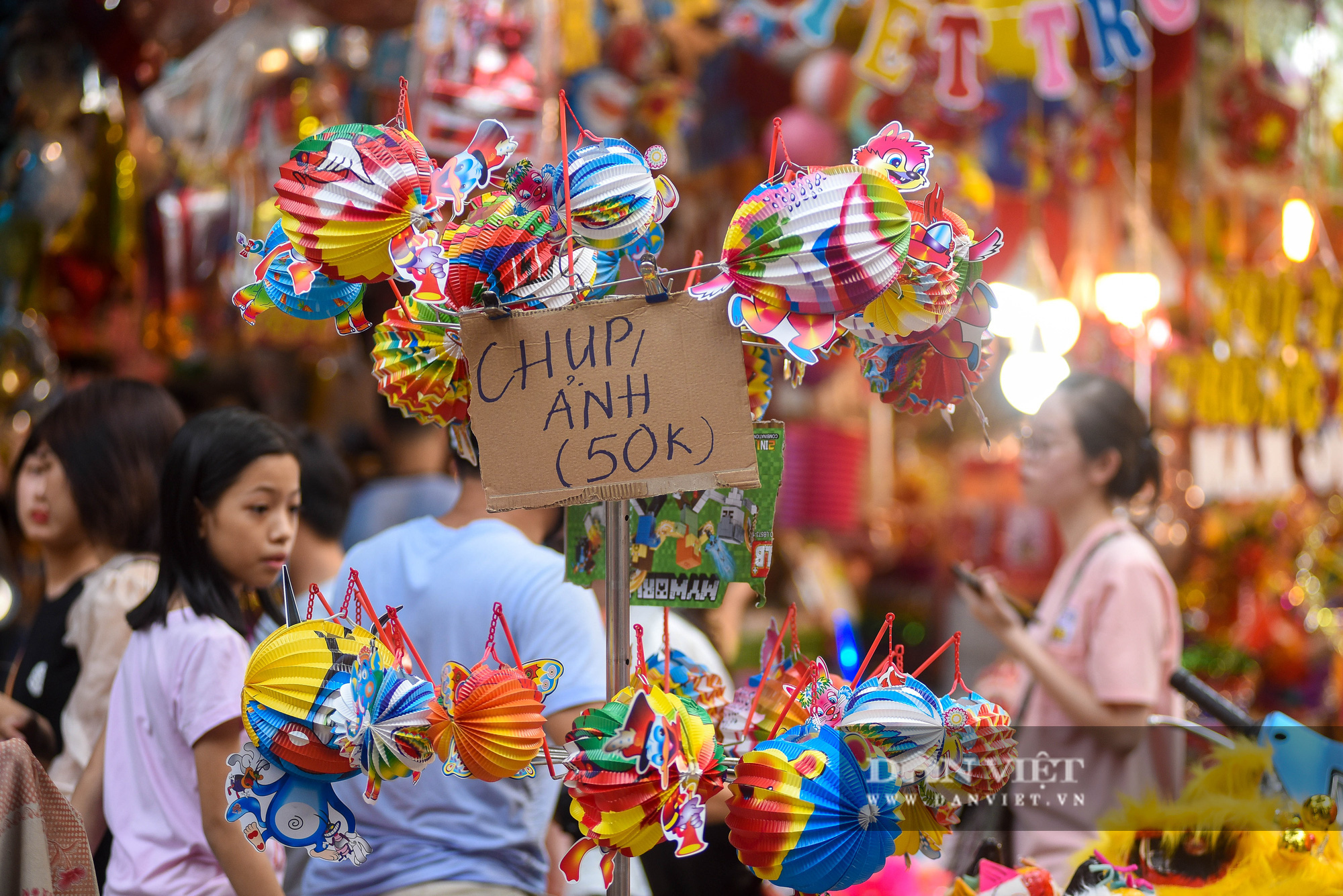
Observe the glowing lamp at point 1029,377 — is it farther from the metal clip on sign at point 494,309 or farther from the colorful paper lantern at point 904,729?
the metal clip on sign at point 494,309

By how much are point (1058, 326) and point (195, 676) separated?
3.23 metres

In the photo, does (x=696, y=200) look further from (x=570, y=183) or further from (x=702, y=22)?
(x=570, y=183)

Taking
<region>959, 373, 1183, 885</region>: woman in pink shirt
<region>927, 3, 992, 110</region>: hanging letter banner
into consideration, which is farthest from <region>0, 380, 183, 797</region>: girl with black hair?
<region>927, 3, 992, 110</region>: hanging letter banner

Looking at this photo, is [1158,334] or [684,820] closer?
[684,820]

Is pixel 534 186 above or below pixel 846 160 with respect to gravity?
below

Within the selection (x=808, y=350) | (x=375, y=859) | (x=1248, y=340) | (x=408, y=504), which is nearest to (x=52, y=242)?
(x=408, y=504)

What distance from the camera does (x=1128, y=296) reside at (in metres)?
4.34

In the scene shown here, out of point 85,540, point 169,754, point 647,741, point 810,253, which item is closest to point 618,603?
point 647,741

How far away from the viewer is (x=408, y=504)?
3.20 m

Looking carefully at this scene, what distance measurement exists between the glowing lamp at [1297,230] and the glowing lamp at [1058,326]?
131 centimetres

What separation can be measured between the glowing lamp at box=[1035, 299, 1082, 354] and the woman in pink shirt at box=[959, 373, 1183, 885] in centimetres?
169

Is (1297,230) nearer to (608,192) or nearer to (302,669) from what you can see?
(608,192)

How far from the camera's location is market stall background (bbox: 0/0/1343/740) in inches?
123

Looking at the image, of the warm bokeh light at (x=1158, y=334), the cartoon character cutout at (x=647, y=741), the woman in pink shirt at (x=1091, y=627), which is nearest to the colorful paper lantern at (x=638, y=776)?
the cartoon character cutout at (x=647, y=741)
